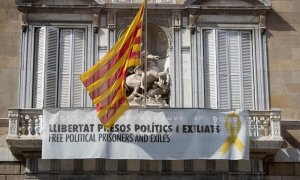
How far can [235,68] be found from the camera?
23391 millimetres

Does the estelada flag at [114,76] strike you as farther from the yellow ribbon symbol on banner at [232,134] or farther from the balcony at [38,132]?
the yellow ribbon symbol on banner at [232,134]

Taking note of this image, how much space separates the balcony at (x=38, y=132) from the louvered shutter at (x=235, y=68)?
1325mm

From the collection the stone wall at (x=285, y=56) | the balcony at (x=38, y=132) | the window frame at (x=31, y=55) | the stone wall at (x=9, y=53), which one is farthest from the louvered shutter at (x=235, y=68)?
the stone wall at (x=9, y=53)

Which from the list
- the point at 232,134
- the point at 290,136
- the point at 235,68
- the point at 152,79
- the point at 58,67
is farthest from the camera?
the point at 235,68

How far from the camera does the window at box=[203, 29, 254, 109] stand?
2302 centimetres

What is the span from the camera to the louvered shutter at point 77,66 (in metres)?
22.8

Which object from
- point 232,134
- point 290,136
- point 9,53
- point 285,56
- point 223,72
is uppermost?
point 9,53

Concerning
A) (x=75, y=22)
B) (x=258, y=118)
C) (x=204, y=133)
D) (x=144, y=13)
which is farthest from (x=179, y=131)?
(x=75, y=22)

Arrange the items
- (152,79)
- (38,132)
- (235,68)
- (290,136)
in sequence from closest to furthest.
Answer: (38,132)
(290,136)
(152,79)
(235,68)

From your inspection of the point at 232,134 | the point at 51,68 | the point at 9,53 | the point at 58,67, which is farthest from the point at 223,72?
the point at 9,53

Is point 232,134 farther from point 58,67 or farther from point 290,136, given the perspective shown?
point 58,67

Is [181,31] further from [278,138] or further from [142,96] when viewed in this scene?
[278,138]

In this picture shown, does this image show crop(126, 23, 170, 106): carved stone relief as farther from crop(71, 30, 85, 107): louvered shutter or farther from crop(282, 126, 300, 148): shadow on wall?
crop(282, 126, 300, 148): shadow on wall

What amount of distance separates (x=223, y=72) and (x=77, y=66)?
17.1ft
